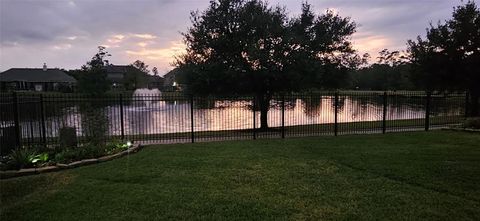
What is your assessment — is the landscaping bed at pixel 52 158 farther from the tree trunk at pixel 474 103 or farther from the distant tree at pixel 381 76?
the distant tree at pixel 381 76

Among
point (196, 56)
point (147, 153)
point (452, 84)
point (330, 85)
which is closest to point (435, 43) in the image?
point (452, 84)

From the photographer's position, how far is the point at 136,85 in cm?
8100

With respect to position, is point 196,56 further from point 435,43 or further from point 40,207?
point 435,43

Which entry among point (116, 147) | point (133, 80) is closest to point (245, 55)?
point (116, 147)

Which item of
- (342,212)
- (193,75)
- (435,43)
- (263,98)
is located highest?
(435,43)

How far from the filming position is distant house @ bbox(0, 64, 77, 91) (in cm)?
6406

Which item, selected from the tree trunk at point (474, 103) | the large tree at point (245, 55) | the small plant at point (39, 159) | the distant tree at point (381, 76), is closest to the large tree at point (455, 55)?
the tree trunk at point (474, 103)

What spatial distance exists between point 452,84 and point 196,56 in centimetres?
1425

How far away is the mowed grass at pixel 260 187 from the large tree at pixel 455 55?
11.1m

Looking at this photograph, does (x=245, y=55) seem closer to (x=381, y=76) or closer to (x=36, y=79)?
(x=36, y=79)

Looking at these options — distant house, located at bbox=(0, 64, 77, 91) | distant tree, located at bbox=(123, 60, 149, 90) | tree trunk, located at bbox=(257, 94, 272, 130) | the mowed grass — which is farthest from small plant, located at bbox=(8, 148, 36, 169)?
distant tree, located at bbox=(123, 60, 149, 90)

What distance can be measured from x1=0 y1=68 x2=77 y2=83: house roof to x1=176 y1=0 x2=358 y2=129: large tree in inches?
2386

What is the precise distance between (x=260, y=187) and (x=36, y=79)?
234 feet

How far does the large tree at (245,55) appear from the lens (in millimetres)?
15227
